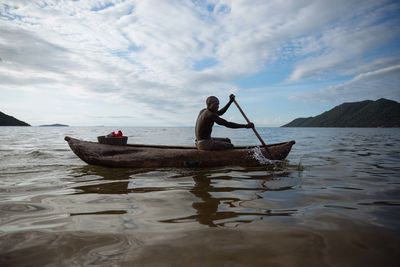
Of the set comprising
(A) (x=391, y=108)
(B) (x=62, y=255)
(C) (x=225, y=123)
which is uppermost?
(A) (x=391, y=108)

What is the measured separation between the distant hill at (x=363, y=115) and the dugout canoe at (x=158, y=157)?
13946 centimetres

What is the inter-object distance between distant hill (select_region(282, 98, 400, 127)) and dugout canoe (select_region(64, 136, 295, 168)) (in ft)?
458

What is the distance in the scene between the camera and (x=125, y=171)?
21.9 feet

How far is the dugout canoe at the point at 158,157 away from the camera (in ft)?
23.1

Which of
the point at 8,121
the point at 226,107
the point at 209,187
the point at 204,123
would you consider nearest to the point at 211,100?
the point at 204,123

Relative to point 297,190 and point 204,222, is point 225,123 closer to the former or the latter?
point 297,190

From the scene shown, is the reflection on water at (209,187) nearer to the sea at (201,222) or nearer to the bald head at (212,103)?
the sea at (201,222)

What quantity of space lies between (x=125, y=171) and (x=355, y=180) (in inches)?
225

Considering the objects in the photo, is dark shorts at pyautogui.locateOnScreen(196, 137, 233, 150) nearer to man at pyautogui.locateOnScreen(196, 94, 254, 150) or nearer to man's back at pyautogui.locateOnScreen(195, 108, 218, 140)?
man at pyautogui.locateOnScreen(196, 94, 254, 150)

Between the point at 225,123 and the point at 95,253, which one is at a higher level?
the point at 225,123

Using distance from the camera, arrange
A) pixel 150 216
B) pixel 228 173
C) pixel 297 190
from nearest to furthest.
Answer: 1. pixel 150 216
2. pixel 297 190
3. pixel 228 173

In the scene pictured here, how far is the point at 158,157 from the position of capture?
707cm

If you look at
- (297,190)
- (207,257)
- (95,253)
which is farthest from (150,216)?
(297,190)

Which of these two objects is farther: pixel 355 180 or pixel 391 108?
pixel 391 108
